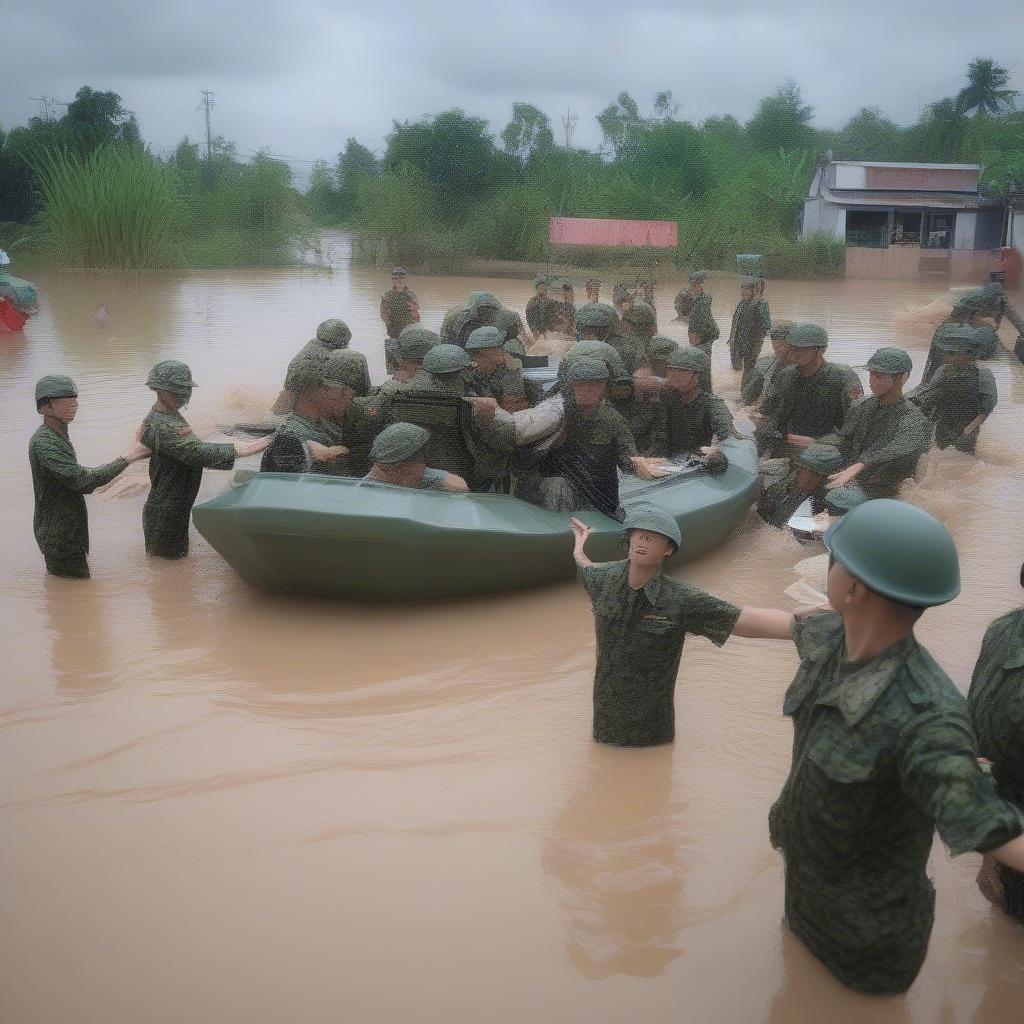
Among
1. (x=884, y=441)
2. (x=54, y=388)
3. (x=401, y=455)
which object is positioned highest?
(x=54, y=388)

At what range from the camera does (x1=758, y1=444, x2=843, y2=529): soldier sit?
7.21 metres

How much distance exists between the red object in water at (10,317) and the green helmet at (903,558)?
1903cm

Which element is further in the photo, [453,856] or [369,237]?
[369,237]

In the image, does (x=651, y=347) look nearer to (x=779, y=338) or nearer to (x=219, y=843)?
(x=779, y=338)

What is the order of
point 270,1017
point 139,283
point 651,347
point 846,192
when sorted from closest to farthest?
point 270,1017 → point 651,347 → point 139,283 → point 846,192

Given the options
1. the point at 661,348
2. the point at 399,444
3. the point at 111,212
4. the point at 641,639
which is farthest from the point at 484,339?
the point at 111,212

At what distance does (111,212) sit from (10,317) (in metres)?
9.85

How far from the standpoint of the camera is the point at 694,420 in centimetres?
747

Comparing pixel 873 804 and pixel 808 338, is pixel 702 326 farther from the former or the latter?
pixel 873 804

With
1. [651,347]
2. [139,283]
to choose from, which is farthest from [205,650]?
[139,283]

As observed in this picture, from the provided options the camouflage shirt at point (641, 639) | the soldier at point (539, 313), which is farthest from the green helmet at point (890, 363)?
the soldier at point (539, 313)

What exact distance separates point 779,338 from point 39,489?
638cm

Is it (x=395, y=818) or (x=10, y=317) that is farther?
(x=10, y=317)

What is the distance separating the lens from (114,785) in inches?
176
